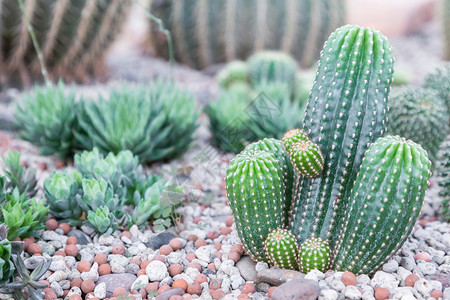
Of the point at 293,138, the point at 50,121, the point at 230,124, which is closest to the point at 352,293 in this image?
the point at 293,138

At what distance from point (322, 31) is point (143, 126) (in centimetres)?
388

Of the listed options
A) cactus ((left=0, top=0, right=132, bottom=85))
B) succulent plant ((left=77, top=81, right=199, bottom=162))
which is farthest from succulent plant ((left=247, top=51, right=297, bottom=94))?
succulent plant ((left=77, top=81, right=199, bottom=162))

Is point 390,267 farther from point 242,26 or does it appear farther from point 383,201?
point 242,26

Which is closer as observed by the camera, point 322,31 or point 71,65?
point 71,65

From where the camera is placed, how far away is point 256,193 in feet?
6.05

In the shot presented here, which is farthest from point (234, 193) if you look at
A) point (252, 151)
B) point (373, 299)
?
point (373, 299)

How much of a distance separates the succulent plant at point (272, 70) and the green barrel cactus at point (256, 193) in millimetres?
2866

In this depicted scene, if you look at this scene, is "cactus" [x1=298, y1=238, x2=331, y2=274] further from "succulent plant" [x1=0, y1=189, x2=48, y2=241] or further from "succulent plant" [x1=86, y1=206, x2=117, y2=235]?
"succulent plant" [x1=0, y1=189, x2=48, y2=241]

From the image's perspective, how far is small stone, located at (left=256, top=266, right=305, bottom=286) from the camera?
6.15ft

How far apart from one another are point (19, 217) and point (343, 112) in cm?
132

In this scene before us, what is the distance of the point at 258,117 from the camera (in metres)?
3.27

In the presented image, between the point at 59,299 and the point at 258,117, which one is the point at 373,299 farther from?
the point at 258,117

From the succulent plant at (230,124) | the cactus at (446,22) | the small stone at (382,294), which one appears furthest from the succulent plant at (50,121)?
the cactus at (446,22)

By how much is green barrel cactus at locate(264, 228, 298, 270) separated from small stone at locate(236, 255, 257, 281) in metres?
0.11
